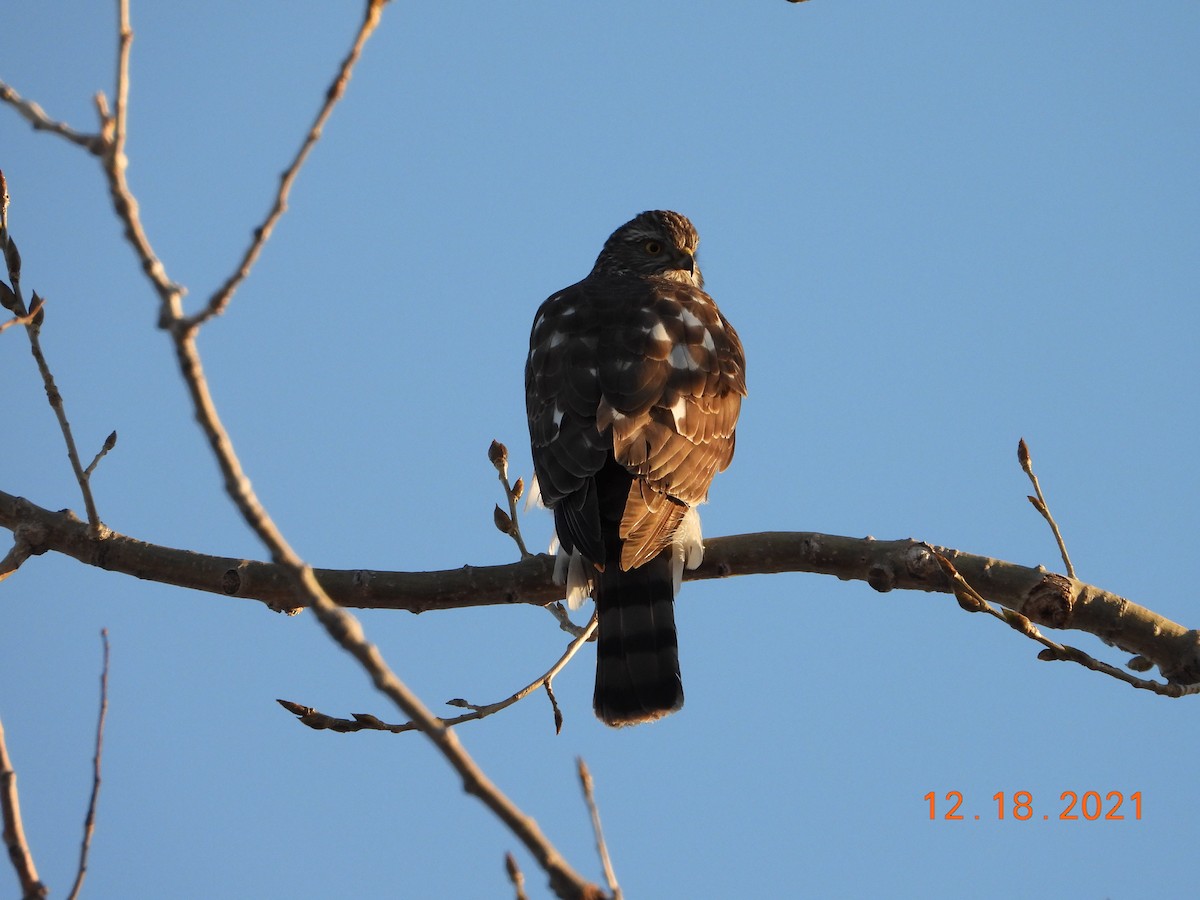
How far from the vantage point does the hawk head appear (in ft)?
24.5

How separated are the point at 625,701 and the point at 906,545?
4.24ft

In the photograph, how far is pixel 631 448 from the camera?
5.05m

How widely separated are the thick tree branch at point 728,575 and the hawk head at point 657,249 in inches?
127

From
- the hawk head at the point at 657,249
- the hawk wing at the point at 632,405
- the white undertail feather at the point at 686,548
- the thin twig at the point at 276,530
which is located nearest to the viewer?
the thin twig at the point at 276,530

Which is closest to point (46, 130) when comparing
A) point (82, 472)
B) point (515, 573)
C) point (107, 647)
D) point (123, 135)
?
point (123, 135)

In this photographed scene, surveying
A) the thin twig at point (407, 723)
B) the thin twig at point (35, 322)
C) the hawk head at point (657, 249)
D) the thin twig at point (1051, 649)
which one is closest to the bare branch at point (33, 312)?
the thin twig at point (35, 322)

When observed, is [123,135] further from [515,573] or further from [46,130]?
[515,573]

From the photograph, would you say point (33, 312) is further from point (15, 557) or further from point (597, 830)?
point (597, 830)

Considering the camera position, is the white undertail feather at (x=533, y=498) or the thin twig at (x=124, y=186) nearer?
the thin twig at (x=124, y=186)

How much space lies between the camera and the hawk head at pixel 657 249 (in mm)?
7480

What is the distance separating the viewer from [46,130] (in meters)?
2.20

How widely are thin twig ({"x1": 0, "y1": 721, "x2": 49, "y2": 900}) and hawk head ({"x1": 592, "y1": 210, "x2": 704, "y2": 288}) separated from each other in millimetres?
5430

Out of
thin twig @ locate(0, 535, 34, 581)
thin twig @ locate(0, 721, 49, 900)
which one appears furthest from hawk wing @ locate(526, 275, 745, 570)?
thin twig @ locate(0, 721, 49, 900)

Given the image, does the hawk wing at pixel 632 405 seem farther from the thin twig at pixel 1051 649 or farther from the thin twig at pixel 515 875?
the thin twig at pixel 515 875
